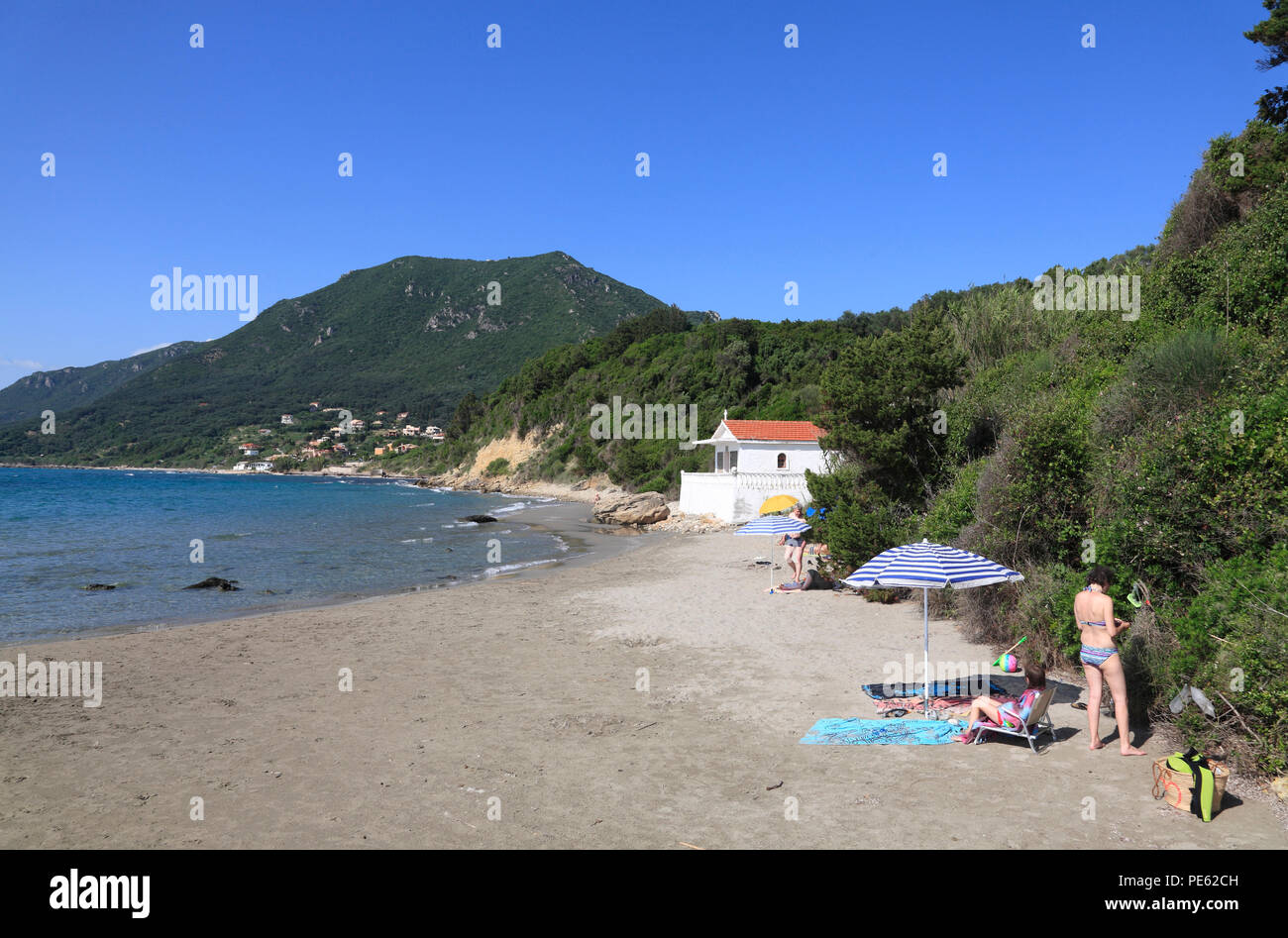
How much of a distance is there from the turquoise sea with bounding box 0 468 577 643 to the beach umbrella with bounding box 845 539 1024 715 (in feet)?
47.9

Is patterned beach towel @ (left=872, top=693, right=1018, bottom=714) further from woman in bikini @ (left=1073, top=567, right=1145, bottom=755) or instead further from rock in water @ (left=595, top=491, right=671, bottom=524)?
rock in water @ (left=595, top=491, right=671, bottom=524)

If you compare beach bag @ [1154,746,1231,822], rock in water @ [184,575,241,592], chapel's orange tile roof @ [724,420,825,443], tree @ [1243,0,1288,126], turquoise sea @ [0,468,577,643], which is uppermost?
tree @ [1243,0,1288,126]

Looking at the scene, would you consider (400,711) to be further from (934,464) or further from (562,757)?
(934,464)

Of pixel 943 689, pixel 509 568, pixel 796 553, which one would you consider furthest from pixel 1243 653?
pixel 509 568

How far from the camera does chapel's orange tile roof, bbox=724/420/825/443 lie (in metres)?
36.6

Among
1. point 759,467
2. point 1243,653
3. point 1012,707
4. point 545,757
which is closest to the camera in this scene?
point 1243,653

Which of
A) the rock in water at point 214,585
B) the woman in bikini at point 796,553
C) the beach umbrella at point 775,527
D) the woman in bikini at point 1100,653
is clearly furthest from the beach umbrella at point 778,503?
the rock in water at point 214,585

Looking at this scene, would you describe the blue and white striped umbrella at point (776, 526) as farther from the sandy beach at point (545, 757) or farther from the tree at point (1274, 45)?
the tree at point (1274, 45)

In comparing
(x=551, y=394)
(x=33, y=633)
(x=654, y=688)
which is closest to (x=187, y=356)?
(x=551, y=394)

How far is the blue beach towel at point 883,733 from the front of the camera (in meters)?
7.59

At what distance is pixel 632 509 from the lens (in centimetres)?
4303

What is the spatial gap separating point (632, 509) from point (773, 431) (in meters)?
9.92

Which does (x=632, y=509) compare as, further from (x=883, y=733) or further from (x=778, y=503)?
(x=883, y=733)

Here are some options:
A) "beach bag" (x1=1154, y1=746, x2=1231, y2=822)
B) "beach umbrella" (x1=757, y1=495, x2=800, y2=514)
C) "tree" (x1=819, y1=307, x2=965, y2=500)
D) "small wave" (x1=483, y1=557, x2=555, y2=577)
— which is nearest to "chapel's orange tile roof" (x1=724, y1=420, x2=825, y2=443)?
"small wave" (x1=483, y1=557, x2=555, y2=577)
